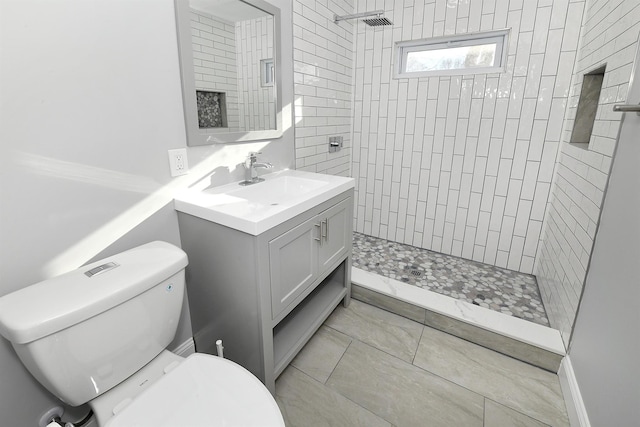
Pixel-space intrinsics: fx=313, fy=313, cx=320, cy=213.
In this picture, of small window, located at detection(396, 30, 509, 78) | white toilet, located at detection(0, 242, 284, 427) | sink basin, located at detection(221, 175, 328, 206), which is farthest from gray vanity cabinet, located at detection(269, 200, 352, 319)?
small window, located at detection(396, 30, 509, 78)

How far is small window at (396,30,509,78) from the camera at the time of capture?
225 centimetres

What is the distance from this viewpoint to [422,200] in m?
2.76

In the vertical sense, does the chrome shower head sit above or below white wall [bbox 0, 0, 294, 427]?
above

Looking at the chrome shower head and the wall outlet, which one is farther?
the chrome shower head

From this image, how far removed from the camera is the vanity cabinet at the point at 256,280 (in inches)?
49.0

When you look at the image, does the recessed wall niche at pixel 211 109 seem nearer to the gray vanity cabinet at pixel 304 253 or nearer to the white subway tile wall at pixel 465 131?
the gray vanity cabinet at pixel 304 253

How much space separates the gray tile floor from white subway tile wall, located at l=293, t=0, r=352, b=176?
1.27m

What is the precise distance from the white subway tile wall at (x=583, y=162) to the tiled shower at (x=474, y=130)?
1 cm

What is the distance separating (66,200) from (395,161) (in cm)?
236

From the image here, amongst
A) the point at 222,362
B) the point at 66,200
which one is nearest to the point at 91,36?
the point at 66,200

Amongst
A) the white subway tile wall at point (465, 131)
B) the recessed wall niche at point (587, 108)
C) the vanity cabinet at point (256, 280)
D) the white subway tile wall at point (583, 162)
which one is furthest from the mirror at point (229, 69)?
the recessed wall niche at point (587, 108)

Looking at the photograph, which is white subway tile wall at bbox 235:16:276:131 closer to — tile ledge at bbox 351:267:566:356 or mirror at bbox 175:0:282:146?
mirror at bbox 175:0:282:146

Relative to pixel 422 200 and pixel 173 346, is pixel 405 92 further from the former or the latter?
pixel 173 346

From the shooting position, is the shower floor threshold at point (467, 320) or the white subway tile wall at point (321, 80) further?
the white subway tile wall at point (321, 80)
